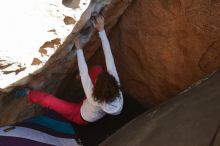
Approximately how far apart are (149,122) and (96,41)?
2.87 feet

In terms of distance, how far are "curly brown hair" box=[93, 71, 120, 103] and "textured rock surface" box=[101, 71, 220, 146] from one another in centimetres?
27

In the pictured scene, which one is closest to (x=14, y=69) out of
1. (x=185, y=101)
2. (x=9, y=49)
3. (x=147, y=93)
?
(x=9, y=49)

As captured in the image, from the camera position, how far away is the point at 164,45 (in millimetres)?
3145

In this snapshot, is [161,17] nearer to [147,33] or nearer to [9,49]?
[147,33]

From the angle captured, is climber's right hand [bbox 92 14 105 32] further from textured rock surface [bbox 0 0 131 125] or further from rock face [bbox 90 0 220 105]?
rock face [bbox 90 0 220 105]

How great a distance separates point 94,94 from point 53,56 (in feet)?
1.22

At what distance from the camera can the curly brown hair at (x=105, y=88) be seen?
8.88 feet

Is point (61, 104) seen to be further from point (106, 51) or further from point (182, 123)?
point (182, 123)

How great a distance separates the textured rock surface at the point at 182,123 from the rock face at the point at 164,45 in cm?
30

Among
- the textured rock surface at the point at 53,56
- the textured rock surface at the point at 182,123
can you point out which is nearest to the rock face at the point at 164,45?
the textured rock surface at the point at 53,56

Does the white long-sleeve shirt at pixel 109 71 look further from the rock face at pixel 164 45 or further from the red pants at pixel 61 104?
the rock face at pixel 164 45

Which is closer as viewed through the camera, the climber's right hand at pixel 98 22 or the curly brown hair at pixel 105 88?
the curly brown hair at pixel 105 88

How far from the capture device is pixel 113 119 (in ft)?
10.9

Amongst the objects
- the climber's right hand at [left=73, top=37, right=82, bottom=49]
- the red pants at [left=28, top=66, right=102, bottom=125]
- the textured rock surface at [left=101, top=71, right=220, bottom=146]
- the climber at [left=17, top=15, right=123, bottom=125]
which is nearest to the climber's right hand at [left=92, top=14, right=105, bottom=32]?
the climber at [left=17, top=15, right=123, bottom=125]
